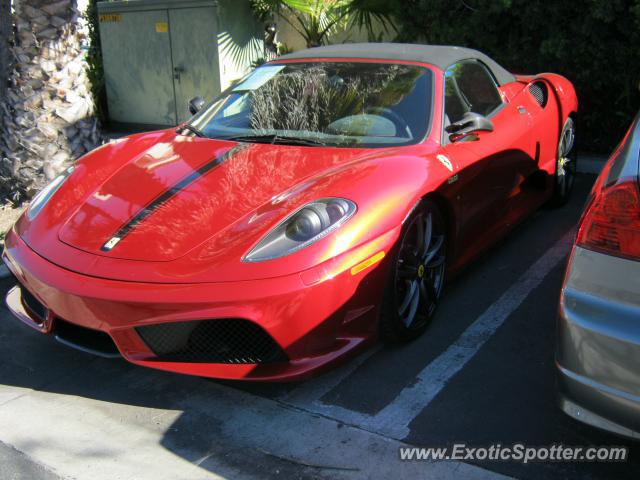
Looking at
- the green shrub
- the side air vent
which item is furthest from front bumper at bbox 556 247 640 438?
the green shrub

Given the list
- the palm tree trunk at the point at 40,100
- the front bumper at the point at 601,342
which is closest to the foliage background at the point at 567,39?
the palm tree trunk at the point at 40,100

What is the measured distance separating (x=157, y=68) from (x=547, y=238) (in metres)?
6.05

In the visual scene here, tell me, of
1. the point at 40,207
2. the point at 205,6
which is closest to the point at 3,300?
the point at 40,207

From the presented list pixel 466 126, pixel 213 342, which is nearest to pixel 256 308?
pixel 213 342

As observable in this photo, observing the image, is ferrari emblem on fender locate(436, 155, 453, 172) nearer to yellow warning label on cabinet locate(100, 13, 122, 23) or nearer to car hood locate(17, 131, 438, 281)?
car hood locate(17, 131, 438, 281)

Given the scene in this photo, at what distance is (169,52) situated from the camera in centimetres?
891

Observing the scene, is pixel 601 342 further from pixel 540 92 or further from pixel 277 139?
pixel 540 92

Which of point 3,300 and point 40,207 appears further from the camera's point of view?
point 3,300

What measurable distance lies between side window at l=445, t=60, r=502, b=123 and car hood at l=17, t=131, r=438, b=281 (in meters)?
0.72

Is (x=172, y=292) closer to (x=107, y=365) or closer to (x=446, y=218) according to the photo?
(x=107, y=365)

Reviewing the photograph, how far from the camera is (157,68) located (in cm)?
912

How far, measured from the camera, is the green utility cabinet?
27.7 ft

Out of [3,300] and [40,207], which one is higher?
[40,207]

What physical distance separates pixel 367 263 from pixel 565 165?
3.17 m
